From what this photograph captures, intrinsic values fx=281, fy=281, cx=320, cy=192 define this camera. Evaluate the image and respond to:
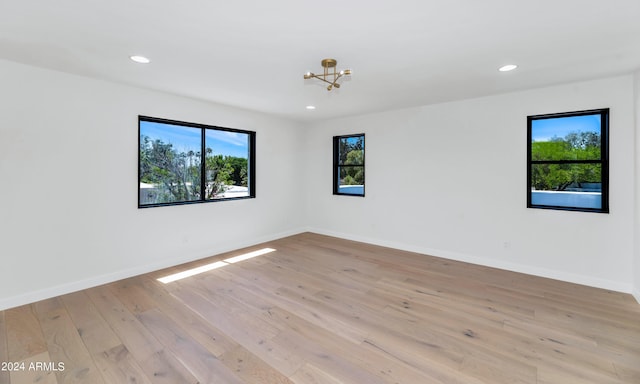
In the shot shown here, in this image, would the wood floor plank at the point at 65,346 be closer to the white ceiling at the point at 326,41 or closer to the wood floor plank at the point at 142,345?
the wood floor plank at the point at 142,345

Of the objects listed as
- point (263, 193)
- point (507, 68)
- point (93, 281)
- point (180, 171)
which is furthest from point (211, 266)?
point (507, 68)

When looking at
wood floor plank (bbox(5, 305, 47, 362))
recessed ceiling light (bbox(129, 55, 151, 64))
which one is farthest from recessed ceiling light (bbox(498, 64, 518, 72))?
wood floor plank (bbox(5, 305, 47, 362))

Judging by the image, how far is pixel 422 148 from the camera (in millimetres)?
4793

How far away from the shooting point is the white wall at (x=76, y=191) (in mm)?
2900

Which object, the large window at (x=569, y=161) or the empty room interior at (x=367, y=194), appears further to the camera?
the large window at (x=569, y=161)

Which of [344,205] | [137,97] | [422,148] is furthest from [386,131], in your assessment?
[137,97]

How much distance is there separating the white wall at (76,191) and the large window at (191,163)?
0.17 m

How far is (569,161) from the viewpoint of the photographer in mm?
3605

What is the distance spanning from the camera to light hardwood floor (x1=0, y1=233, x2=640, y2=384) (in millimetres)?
1961

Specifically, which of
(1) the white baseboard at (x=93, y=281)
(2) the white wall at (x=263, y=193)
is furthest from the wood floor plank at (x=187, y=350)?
(2) the white wall at (x=263, y=193)

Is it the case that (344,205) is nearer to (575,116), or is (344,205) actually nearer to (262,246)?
(262,246)

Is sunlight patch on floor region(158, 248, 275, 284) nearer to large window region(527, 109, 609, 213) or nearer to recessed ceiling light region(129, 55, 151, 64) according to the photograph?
recessed ceiling light region(129, 55, 151, 64)

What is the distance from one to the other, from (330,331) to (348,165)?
3.91 metres

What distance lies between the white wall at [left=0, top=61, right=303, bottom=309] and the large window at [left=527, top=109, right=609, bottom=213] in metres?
4.86
